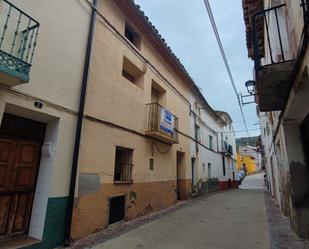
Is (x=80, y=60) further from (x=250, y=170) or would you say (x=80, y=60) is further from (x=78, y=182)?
(x=250, y=170)

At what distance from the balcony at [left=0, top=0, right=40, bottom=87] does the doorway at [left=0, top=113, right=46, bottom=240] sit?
1.09 m

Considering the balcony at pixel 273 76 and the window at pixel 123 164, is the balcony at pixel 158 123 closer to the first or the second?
the window at pixel 123 164

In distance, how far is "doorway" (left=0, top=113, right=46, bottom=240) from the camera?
411 cm

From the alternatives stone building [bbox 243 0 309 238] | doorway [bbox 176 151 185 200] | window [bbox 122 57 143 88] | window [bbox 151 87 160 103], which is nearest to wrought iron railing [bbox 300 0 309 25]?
stone building [bbox 243 0 309 238]

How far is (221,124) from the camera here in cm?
2120

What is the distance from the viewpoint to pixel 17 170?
14.3 feet

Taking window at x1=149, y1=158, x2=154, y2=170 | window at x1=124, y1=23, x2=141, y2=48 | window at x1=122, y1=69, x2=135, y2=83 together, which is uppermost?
window at x1=124, y1=23, x2=141, y2=48

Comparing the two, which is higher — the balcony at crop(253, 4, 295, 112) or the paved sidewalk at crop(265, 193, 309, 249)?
the balcony at crop(253, 4, 295, 112)

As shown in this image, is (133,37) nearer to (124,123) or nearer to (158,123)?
(158,123)

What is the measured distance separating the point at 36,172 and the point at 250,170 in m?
54.5

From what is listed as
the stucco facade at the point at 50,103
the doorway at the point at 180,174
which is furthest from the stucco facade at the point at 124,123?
the doorway at the point at 180,174

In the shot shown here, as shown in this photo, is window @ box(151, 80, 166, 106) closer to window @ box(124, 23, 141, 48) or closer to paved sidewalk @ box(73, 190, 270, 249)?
window @ box(124, 23, 141, 48)

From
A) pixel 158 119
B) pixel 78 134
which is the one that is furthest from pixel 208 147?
pixel 78 134

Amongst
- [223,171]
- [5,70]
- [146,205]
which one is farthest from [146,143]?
[223,171]
